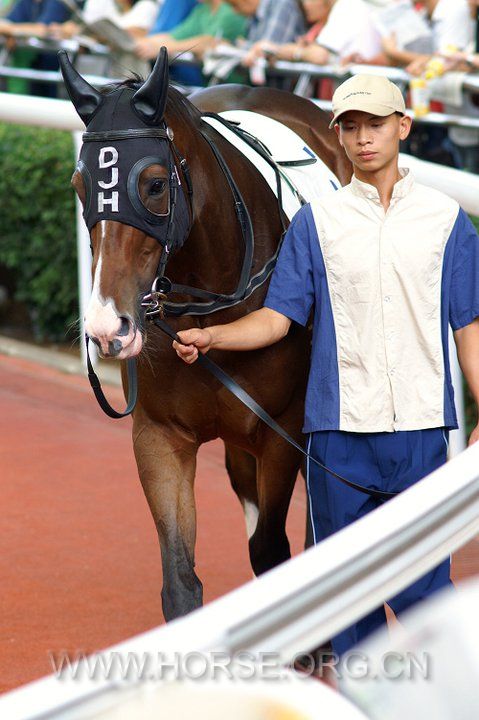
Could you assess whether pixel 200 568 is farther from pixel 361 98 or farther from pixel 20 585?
pixel 361 98

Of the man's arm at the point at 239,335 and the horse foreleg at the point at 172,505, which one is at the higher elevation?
the man's arm at the point at 239,335

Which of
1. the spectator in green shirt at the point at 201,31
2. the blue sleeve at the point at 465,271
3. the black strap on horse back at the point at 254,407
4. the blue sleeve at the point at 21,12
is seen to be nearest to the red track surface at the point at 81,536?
the black strap on horse back at the point at 254,407

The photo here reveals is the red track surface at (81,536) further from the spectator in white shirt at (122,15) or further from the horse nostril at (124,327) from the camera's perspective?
the spectator in white shirt at (122,15)

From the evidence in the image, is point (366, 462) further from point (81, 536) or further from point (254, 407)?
point (81, 536)

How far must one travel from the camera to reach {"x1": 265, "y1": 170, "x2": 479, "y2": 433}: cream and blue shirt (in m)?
3.17

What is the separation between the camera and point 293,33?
8305 mm

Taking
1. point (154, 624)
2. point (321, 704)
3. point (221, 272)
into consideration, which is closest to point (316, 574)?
point (321, 704)

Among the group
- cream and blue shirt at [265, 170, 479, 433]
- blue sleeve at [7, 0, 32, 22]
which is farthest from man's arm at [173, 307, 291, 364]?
blue sleeve at [7, 0, 32, 22]

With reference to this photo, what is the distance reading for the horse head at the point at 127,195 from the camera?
119 inches

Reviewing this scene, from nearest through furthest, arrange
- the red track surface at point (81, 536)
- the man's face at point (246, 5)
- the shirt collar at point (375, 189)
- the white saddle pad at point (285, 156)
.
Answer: the shirt collar at point (375, 189)
the white saddle pad at point (285, 156)
the red track surface at point (81, 536)
the man's face at point (246, 5)

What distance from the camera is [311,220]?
3281mm

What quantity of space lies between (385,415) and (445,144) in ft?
13.9

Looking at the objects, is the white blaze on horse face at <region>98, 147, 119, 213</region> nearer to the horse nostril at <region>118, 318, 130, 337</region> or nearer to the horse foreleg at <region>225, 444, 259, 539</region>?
the horse nostril at <region>118, 318, 130, 337</region>

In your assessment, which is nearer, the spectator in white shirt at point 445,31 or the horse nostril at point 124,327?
the horse nostril at point 124,327
